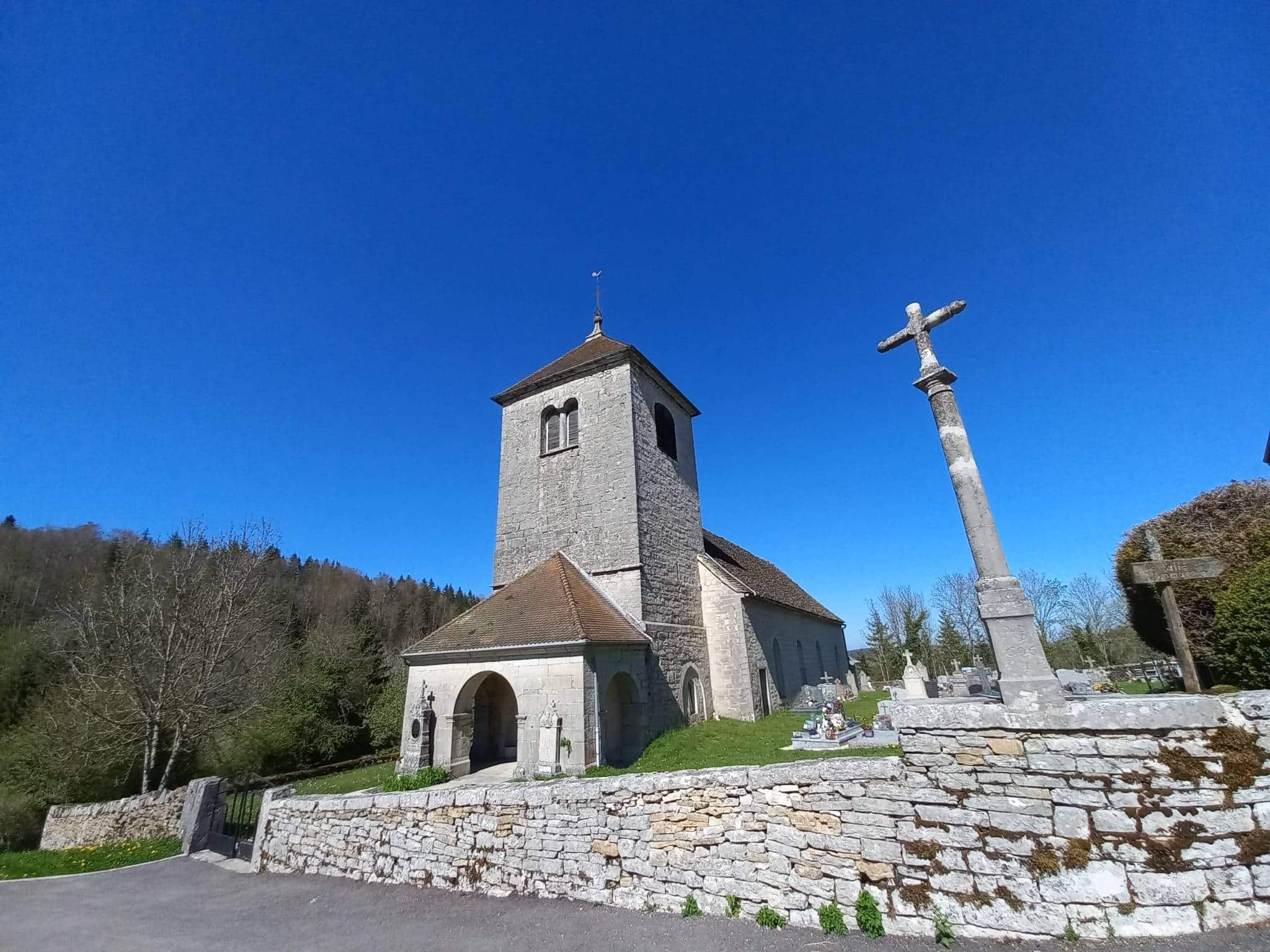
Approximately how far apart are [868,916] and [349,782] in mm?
14262

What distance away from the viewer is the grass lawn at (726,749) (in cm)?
993

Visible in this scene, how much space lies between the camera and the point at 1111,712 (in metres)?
4.12

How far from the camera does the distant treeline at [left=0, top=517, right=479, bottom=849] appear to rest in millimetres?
14383

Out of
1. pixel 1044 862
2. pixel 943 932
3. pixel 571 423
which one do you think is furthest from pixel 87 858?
pixel 1044 862

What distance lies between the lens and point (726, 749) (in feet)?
38.2

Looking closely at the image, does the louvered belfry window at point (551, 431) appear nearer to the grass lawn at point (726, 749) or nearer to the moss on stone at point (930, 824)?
the grass lawn at point (726, 749)

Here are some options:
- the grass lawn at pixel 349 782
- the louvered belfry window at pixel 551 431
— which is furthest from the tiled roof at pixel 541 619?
the louvered belfry window at pixel 551 431

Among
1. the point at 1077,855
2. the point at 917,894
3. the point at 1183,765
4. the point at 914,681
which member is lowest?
the point at 917,894

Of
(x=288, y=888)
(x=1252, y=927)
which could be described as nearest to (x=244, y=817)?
(x=288, y=888)

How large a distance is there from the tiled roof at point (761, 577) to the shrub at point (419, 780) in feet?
33.9

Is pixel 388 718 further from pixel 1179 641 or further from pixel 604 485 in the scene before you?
pixel 1179 641

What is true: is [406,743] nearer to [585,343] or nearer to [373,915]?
[373,915]

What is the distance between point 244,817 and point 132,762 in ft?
26.8

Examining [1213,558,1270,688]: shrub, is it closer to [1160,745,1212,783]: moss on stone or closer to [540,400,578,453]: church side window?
[1160,745,1212,783]: moss on stone
